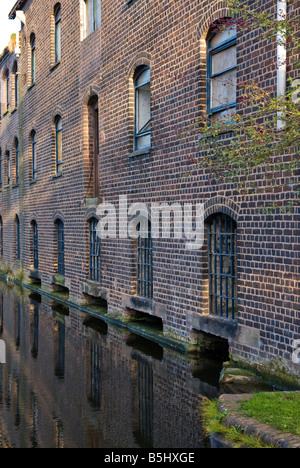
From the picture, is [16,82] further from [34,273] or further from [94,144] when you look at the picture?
[94,144]

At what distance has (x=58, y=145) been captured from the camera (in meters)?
17.9

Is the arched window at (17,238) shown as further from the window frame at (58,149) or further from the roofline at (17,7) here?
the roofline at (17,7)

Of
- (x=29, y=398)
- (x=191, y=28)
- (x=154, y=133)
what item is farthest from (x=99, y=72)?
(x=29, y=398)

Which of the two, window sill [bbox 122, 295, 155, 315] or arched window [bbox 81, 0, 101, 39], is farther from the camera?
arched window [bbox 81, 0, 101, 39]

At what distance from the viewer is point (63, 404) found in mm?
6801

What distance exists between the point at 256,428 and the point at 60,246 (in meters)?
13.3

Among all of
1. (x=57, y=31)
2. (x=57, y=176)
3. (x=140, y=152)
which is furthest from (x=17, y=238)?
(x=140, y=152)

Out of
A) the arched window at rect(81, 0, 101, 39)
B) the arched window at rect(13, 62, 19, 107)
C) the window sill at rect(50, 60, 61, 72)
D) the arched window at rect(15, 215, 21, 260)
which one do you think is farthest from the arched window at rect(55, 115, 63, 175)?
the arched window at rect(13, 62, 19, 107)

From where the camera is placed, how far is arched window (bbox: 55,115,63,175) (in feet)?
57.5

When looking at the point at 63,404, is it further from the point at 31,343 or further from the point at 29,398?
the point at 31,343

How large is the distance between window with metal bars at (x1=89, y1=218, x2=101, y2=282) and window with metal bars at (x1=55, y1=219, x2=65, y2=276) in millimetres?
2695

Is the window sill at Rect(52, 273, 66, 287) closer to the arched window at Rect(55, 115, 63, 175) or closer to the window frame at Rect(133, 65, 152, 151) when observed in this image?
the arched window at Rect(55, 115, 63, 175)

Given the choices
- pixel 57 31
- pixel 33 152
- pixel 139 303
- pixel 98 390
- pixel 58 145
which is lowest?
pixel 98 390

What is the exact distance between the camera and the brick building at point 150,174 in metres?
7.66
